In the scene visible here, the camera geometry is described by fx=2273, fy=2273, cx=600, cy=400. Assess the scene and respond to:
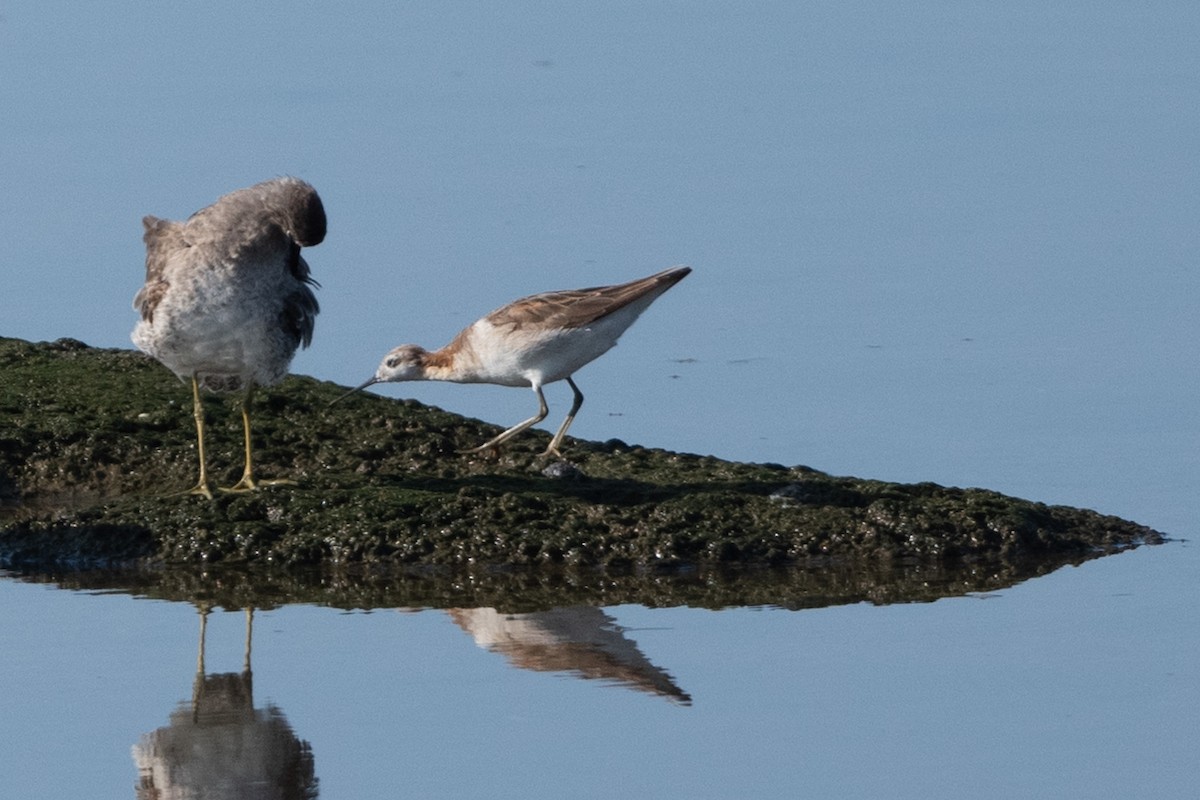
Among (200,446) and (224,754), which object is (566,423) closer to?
(200,446)

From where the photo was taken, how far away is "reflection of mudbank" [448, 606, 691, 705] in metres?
7.89

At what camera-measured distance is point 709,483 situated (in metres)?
10.0

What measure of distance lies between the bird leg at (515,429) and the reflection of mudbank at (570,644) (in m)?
1.81

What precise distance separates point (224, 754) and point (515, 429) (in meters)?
3.76

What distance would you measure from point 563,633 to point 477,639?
13.0 inches

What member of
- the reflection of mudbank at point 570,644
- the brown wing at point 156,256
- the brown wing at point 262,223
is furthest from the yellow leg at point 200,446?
the reflection of mudbank at point 570,644

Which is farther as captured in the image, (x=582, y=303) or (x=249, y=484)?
(x=582, y=303)

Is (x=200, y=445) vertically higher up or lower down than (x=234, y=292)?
lower down

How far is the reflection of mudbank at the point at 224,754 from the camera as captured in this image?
6.98 meters

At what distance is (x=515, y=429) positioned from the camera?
1083 cm

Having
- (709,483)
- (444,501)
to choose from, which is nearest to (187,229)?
(444,501)

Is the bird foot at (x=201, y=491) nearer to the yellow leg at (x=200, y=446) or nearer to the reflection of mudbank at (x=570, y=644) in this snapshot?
the yellow leg at (x=200, y=446)

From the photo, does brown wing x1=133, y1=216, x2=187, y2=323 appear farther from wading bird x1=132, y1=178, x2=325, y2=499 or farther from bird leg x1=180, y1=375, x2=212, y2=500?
bird leg x1=180, y1=375, x2=212, y2=500

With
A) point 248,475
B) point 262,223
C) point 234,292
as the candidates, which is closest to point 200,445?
point 248,475
